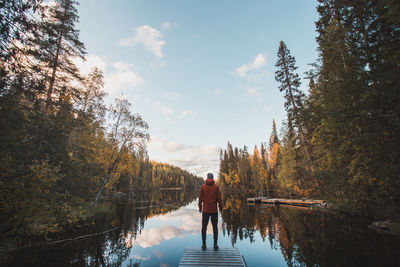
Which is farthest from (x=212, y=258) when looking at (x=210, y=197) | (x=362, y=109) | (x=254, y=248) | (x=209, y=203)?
(x=362, y=109)

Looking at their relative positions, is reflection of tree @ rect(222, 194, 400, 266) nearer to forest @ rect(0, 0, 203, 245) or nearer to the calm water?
the calm water

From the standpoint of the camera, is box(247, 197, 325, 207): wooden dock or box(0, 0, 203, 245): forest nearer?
box(0, 0, 203, 245): forest

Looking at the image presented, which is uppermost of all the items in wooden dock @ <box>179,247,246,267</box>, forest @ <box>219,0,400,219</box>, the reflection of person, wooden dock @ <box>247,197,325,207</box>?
forest @ <box>219,0,400,219</box>

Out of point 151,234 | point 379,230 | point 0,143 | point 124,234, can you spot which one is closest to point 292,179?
point 379,230

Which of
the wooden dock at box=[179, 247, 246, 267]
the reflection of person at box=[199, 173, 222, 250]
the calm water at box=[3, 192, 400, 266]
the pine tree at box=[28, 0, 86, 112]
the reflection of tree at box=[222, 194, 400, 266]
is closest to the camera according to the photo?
the wooden dock at box=[179, 247, 246, 267]

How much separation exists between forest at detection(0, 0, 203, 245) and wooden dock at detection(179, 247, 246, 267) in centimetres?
734

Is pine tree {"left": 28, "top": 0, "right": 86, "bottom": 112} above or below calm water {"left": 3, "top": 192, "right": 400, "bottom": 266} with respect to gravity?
above

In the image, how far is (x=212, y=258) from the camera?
6.41 metres

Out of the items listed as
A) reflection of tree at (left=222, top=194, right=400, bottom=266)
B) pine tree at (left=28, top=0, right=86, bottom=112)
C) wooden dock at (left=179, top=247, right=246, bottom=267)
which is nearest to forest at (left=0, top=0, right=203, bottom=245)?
pine tree at (left=28, top=0, right=86, bottom=112)

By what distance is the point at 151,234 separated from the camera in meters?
14.8

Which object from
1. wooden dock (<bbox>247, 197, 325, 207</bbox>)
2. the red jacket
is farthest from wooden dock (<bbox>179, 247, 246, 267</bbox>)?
wooden dock (<bbox>247, 197, 325, 207</bbox>)

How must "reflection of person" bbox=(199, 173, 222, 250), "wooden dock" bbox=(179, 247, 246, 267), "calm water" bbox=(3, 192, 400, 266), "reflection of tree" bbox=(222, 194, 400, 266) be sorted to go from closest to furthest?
"wooden dock" bbox=(179, 247, 246, 267)
"reflection of person" bbox=(199, 173, 222, 250)
"reflection of tree" bbox=(222, 194, 400, 266)
"calm water" bbox=(3, 192, 400, 266)

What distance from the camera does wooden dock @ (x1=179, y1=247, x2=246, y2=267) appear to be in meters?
6.02

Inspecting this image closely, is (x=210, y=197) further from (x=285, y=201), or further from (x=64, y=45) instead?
(x=285, y=201)
